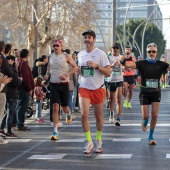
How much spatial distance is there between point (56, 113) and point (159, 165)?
13.1 ft

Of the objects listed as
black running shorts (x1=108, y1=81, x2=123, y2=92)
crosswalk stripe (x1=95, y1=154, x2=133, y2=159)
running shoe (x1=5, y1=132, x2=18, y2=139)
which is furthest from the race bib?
crosswalk stripe (x1=95, y1=154, x2=133, y2=159)

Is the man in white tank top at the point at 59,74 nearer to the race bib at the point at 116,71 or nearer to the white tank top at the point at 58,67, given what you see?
the white tank top at the point at 58,67

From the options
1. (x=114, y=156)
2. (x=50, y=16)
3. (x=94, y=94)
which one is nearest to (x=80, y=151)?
(x=114, y=156)

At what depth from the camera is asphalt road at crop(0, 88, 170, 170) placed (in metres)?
11.0

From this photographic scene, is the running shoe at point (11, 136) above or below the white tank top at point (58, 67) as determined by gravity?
below

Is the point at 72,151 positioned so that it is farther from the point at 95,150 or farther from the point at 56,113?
the point at 56,113

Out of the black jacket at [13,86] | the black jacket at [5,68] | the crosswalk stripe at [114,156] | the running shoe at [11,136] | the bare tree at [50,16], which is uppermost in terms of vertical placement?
the bare tree at [50,16]

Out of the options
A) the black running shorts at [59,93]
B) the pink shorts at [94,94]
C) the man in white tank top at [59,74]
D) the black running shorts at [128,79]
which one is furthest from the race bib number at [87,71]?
the black running shorts at [128,79]

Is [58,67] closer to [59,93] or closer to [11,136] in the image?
[59,93]

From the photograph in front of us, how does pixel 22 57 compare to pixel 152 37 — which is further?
pixel 152 37

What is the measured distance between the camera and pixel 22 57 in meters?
16.8

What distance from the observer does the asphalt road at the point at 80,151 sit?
36.1 ft

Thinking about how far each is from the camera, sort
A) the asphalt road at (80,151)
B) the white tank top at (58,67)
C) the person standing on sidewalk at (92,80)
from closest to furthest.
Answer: the asphalt road at (80,151)
the person standing on sidewalk at (92,80)
the white tank top at (58,67)

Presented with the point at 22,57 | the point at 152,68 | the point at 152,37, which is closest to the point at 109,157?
the point at 152,68
